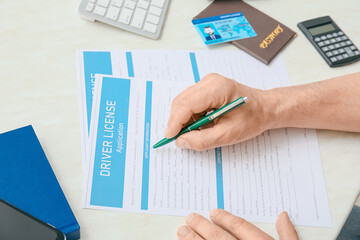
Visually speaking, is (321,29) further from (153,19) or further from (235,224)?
(235,224)

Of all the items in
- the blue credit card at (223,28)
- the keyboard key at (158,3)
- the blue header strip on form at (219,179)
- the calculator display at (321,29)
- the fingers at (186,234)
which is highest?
the keyboard key at (158,3)

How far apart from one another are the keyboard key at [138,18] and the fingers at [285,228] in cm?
49

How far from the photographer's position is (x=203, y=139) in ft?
2.20

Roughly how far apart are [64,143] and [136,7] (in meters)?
0.35

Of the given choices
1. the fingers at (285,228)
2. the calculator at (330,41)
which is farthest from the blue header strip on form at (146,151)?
the calculator at (330,41)

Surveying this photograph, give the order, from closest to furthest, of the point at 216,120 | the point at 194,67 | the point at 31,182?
the point at 31,182, the point at 216,120, the point at 194,67

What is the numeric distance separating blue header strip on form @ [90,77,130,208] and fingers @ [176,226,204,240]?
0.34 feet

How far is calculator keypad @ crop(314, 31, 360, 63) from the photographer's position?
867 mm

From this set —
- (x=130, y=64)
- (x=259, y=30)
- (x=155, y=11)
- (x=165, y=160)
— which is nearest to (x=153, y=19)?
(x=155, y=11)

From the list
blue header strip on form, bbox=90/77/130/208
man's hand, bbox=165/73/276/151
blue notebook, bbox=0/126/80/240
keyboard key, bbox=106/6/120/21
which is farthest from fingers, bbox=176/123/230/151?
keyboard key, bbox=106/6/120/21

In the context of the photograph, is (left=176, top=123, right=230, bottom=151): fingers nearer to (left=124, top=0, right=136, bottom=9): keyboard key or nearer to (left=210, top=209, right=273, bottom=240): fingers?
(left=210, top=209, right=273, bottom=240): fingers

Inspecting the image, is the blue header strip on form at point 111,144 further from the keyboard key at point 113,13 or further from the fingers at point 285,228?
the fingers at point 285,228

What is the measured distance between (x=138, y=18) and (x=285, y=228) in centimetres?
52

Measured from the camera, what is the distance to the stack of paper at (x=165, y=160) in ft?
2.12
